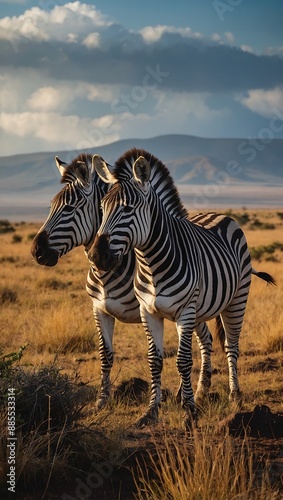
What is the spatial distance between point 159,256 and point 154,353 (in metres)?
0.94

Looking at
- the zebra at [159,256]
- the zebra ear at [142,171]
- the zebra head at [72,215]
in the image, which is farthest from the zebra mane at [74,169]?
the zebra ear at [142,171]

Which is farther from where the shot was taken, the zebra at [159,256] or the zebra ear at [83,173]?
the zebra ear at [83,173]

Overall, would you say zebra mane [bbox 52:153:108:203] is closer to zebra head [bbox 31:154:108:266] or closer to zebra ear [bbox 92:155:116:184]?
zebra head [bbox 31:154:108:266]

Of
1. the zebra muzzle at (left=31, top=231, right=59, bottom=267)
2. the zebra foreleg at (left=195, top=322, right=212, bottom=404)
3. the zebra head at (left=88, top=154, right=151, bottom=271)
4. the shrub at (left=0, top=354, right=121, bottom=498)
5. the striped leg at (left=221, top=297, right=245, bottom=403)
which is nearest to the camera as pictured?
the shrub at (left=0, top=354, right=121, bottom=498)

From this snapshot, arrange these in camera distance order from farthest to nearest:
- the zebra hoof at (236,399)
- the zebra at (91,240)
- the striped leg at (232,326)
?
the striped leg at (232,326), the zebra hoof at (236,399), the zebra at (91,240)

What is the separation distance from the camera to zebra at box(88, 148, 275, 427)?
608 cm

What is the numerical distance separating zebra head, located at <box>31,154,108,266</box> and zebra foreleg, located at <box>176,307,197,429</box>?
4.46ft

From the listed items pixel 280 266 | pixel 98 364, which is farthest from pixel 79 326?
pixel 280 266

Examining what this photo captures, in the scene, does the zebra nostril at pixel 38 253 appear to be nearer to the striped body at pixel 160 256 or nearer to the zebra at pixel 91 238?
the zebra at pixel 91 238

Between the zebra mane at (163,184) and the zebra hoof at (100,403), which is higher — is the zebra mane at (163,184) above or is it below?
above

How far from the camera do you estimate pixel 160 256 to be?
641 centimetres

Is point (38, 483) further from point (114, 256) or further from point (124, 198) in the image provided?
point (124, 198)

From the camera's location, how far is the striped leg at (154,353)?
658 centimetres

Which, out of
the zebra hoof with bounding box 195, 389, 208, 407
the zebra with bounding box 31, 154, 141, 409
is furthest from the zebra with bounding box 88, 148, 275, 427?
the zebra with bounding box 31, 154, 141, 409
